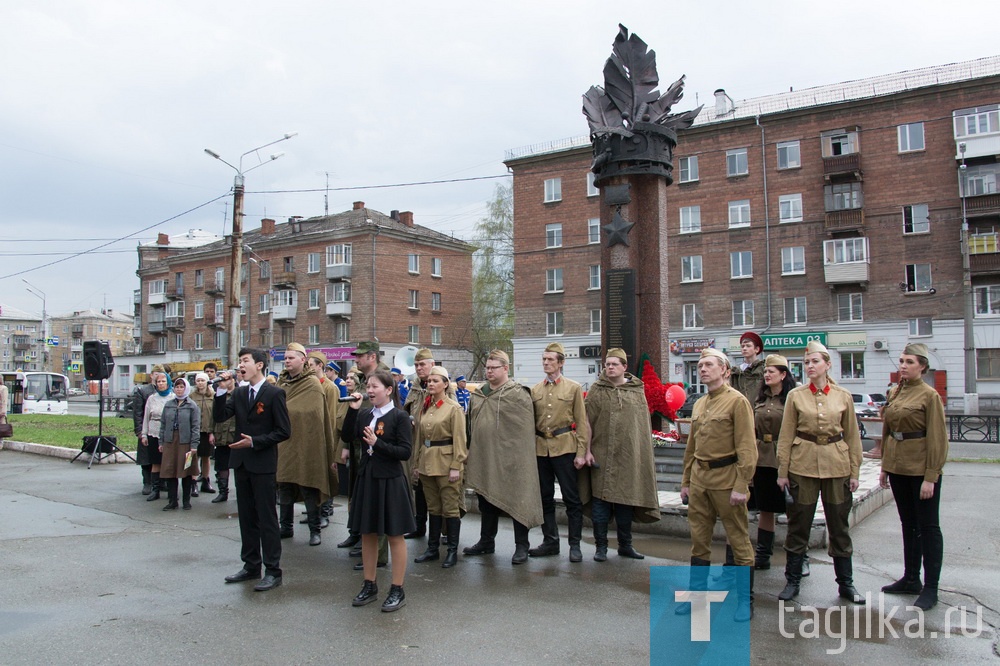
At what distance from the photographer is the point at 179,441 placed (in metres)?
10.2

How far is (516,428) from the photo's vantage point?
23.8ft

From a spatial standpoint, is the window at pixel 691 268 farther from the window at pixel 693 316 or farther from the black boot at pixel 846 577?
the black boot at pixel 846 577

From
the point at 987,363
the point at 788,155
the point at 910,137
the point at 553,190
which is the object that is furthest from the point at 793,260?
the point at 553,190

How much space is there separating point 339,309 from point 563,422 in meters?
46.6

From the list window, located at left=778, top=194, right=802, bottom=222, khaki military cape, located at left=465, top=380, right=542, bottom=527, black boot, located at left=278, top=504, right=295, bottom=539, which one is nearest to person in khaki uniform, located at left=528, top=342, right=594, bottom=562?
khaki military cape, located at left=465, top=380, right=542, bottom=527

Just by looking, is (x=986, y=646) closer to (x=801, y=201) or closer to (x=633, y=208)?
(x=633, y=208)

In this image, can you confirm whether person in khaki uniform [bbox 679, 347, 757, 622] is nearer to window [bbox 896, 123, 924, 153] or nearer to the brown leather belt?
the brown leather belt

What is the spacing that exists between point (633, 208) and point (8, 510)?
9.50m

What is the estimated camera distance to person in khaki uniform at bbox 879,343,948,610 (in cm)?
570

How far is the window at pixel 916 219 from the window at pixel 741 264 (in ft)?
23.5

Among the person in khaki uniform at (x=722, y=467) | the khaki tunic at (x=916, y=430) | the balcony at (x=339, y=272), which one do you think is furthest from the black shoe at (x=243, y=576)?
the balcony at (x=339, y=272)

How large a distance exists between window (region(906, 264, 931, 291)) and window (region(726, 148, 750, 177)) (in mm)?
9169

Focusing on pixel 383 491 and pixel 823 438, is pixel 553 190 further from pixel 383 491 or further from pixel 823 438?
pixel 383 491

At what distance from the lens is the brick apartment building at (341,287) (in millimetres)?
52188
